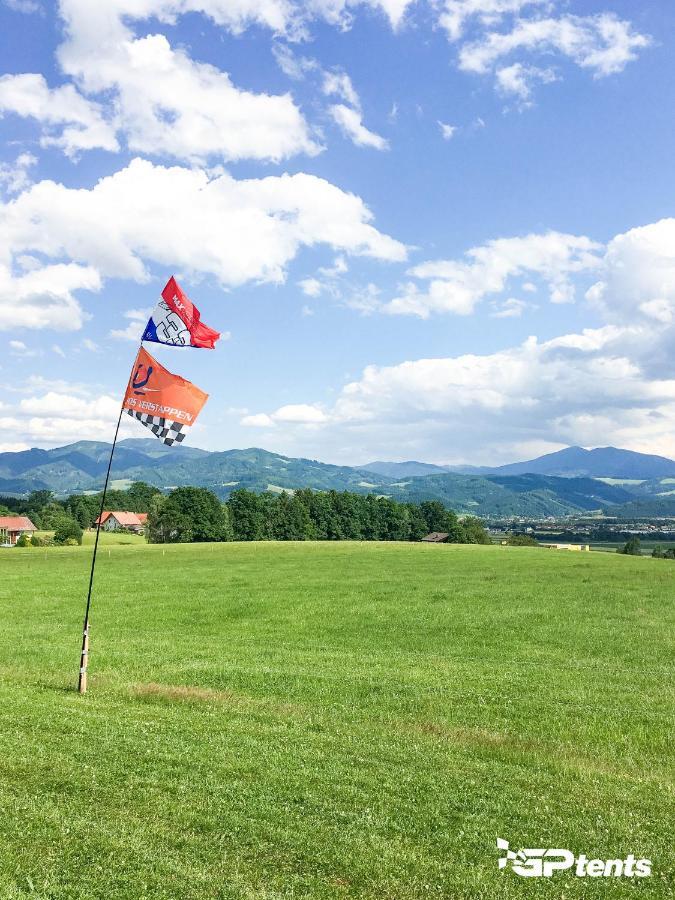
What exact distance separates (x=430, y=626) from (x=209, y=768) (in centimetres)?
2542

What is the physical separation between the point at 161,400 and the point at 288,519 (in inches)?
5492

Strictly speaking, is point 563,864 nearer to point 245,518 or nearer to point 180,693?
point 180,693

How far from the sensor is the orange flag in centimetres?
2095

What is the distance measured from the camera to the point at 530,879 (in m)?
9.89

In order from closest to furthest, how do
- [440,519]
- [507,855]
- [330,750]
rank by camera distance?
[507,855] < [330,750] < [440,519]

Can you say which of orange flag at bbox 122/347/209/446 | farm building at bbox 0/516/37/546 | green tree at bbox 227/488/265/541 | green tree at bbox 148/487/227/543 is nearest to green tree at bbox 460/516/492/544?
green tree at bbox 227/488/265/541

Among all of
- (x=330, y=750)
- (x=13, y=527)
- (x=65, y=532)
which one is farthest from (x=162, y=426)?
A: (x=13, y=527)

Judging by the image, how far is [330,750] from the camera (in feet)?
52.3

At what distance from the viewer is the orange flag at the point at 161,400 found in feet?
68.7

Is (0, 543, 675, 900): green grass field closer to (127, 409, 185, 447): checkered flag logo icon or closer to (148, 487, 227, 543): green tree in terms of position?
(127, 409, 185, 447): checkered flag logo icon

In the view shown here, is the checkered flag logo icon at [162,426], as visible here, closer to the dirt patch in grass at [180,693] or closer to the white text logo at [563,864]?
the dirt patch in grass at [180,693]

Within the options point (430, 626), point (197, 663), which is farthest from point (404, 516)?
point (197, 663)

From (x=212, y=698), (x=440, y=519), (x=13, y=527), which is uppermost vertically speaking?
(x=440, y=519)

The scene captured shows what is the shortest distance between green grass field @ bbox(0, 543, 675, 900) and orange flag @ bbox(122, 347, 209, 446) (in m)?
9.16
